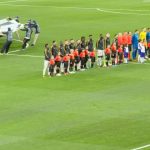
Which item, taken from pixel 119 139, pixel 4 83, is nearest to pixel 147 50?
pixel 4 83

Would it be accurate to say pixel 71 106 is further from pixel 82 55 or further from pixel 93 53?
pixel 93 53

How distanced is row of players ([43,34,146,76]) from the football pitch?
0.80 metres

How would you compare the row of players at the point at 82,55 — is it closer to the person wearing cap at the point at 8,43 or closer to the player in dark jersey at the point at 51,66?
the player in dark jersey at the point at 51,66

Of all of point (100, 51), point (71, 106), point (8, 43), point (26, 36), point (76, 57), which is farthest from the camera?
point (26, 36)

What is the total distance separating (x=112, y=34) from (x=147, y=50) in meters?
11.2

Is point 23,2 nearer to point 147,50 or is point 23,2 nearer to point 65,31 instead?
point 65,31

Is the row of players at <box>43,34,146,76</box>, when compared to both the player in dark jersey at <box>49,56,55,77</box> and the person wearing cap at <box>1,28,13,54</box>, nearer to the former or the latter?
the player in dark jersey at <box>49,56,55,77</box>

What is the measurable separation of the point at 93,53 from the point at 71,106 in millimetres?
11420

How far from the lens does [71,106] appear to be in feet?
128

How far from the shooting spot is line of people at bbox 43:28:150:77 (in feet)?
155

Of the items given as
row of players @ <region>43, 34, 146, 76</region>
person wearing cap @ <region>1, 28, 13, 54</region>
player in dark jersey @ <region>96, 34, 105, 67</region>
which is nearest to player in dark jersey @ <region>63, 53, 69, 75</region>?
row of players @ <region>43, 34, 146, 76</region>

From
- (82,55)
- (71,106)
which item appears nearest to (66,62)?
(82,55)

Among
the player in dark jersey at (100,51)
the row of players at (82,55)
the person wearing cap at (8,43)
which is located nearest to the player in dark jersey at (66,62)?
the row of players at (82,55)

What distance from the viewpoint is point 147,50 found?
5403cm
